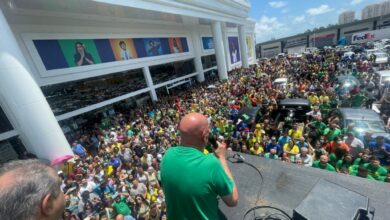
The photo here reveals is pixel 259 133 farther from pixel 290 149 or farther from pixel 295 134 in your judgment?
pixel 290 149

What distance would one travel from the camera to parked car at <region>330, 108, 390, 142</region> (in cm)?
604

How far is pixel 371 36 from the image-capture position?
138 ft

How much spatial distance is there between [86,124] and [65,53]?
4.47 m

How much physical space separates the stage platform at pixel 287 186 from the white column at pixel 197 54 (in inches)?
811

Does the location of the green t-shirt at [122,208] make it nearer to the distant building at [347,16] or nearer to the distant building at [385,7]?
the distant building at [385,7]

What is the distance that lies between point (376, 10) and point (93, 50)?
12631 centimetres

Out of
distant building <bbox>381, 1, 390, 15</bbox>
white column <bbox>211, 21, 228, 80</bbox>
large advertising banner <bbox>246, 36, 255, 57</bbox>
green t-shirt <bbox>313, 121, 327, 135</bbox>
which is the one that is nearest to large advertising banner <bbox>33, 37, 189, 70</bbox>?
white column <bbox>211, 21, 228, 80</bbox>

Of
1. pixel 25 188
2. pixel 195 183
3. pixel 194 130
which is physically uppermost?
pixel 25 188

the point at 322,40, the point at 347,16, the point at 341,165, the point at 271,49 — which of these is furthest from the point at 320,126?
the point at 347,16

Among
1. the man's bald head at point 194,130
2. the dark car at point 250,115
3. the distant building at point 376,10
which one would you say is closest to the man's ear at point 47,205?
the man's bald head at point 194,130

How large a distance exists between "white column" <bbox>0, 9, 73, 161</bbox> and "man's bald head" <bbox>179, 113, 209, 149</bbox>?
794 centimetres

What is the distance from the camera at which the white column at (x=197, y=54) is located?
21969 mm

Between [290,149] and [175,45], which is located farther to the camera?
[175,45]

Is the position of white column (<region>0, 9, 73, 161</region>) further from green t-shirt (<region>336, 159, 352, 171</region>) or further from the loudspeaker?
green t-shirt (<region>336, 159, 352, 171</region>)
